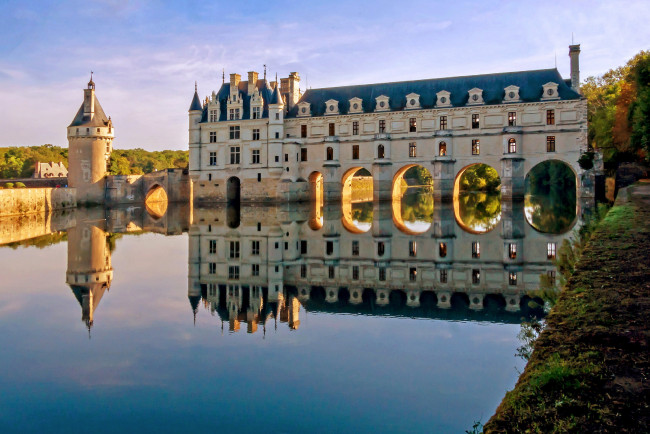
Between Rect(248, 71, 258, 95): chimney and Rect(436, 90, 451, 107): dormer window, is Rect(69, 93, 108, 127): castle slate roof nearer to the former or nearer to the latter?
Rect(248, 71, 258, 95): chimney

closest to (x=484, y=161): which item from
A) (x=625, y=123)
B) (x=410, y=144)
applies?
(x=410, y=144)

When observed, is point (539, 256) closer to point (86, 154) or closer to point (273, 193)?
point (273, 193)

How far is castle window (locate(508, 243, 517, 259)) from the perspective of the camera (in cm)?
1497

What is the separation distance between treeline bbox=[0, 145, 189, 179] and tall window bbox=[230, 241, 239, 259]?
45463 millimetres

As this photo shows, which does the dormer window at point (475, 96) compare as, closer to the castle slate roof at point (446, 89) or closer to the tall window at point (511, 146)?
the castle slate roof at point (446, 89)

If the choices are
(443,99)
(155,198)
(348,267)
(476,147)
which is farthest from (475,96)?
(155,198)

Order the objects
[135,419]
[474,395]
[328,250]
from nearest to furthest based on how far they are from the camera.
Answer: [135,419]
[474,395]
[328,250]

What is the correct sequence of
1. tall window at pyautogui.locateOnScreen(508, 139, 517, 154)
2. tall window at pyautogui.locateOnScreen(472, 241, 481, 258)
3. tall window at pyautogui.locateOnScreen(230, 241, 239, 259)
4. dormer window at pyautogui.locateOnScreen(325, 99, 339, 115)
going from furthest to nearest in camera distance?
dormer window at pyautogui.locateOnScreen(325, 99, 339, 115), tall window at pyautogui.locateOnScreen(508, 139, 517, 154), tall window at pyautogui.locateOnScreen(230, 241, 239, 259), tall window at pyautogui.locateOnScreen(472, 241, 481, 258)

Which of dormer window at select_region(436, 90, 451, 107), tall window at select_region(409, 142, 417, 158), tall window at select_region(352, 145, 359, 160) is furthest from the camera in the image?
tall window at select_region(352, 145, 359, 160)

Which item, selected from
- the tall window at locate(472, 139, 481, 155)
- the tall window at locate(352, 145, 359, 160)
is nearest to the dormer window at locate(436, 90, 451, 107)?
the tall window at locate(472, 139, 481, 155)

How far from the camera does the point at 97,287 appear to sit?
1146 centimetres

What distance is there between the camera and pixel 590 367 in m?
3.89

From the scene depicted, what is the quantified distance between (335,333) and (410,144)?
108ft

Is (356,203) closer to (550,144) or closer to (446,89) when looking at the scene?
(446,89)
